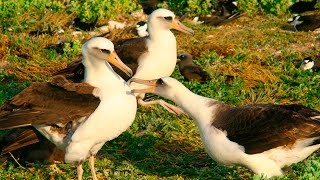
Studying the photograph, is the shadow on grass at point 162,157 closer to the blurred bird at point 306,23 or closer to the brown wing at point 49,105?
the brown wing at point 49,105

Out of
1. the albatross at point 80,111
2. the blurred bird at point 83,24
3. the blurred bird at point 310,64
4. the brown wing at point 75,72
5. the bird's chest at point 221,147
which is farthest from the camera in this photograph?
the blurred bird at point 83,24

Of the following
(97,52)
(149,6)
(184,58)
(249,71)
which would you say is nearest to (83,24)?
(149,6)

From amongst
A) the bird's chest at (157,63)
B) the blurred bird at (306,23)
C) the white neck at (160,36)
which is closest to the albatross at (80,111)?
the bird's chest at (157,63)

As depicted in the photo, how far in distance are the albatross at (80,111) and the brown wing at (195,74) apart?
309 centimetres

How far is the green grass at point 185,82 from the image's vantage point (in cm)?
760

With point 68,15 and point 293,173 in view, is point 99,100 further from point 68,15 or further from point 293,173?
point 68,15

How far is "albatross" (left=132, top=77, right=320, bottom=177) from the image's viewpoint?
663cm

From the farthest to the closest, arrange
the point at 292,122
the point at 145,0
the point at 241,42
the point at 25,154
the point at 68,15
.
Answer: the point at 145,0, the point at 68,15, the point at 241,42, the point at 25,154, the point at 292,122

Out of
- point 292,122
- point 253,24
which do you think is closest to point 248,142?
point 292,122

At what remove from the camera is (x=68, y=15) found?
13461 mm

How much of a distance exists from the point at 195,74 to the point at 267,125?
141 inches

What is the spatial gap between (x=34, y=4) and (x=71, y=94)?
6921mm

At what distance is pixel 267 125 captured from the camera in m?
6.75

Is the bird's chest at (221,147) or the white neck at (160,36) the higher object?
the bird's chest at (221,147)
